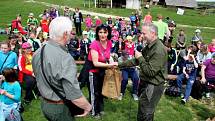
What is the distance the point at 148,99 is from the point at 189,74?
196 inches

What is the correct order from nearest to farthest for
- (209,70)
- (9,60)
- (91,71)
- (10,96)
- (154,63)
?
(154,63), (10,96), (91,71), (9,60), (209,70)

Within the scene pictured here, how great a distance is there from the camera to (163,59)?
17.9 ft

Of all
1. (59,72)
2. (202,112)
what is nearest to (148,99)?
(59,72)

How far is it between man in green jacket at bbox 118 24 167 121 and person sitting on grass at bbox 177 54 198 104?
4.32 meters

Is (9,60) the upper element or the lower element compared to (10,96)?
upper

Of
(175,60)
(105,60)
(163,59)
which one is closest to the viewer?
(163,59)

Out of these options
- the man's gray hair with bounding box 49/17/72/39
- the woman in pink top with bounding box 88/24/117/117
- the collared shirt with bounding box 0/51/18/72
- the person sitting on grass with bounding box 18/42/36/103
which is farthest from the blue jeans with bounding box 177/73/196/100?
the man's gray hair with bounding box 49/17/72/39

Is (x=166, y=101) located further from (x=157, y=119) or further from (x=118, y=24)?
(x=118, y=24)

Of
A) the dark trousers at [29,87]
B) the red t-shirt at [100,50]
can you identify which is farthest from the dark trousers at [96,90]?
the dark trousers at [29,87]

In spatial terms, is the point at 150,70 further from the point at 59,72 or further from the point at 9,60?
the point at 9,60

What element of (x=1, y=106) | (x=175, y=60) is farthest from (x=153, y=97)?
(x=175, y=60)

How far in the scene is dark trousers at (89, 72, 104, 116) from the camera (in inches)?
291

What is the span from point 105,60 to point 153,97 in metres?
1.82

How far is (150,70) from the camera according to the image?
5.41 meters
